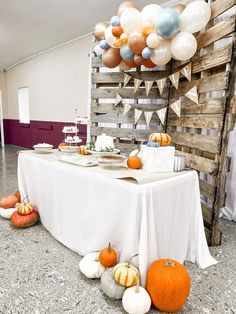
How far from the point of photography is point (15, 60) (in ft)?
22.0

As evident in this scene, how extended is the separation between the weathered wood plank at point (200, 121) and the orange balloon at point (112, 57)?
84 cm

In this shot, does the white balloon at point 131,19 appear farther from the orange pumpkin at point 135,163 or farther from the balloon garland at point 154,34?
the orange pumpkin at point 135,163

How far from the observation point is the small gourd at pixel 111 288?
1261mm

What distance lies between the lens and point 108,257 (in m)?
1.35

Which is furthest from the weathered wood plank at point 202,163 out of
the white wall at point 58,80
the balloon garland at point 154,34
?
the white wall at point 58,80

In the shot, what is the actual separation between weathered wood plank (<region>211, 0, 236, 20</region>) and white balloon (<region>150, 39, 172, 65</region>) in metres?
0.42

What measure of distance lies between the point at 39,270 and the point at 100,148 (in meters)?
0.99

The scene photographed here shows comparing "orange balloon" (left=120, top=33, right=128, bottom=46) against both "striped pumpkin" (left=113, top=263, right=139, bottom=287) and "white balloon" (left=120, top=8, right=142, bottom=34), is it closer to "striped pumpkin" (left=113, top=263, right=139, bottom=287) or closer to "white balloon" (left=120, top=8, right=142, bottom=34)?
"white balloon" (left=120, top=8, right=142, bottom=34)

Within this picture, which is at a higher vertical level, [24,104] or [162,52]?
[162,52]

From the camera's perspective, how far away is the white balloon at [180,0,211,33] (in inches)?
65.3

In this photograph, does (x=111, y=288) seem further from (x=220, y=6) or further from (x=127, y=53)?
(x=220, y=6)

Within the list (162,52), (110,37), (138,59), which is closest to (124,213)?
(162,52)

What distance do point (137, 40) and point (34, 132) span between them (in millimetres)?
5424

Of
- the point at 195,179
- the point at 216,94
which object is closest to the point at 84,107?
the point at 216,94
